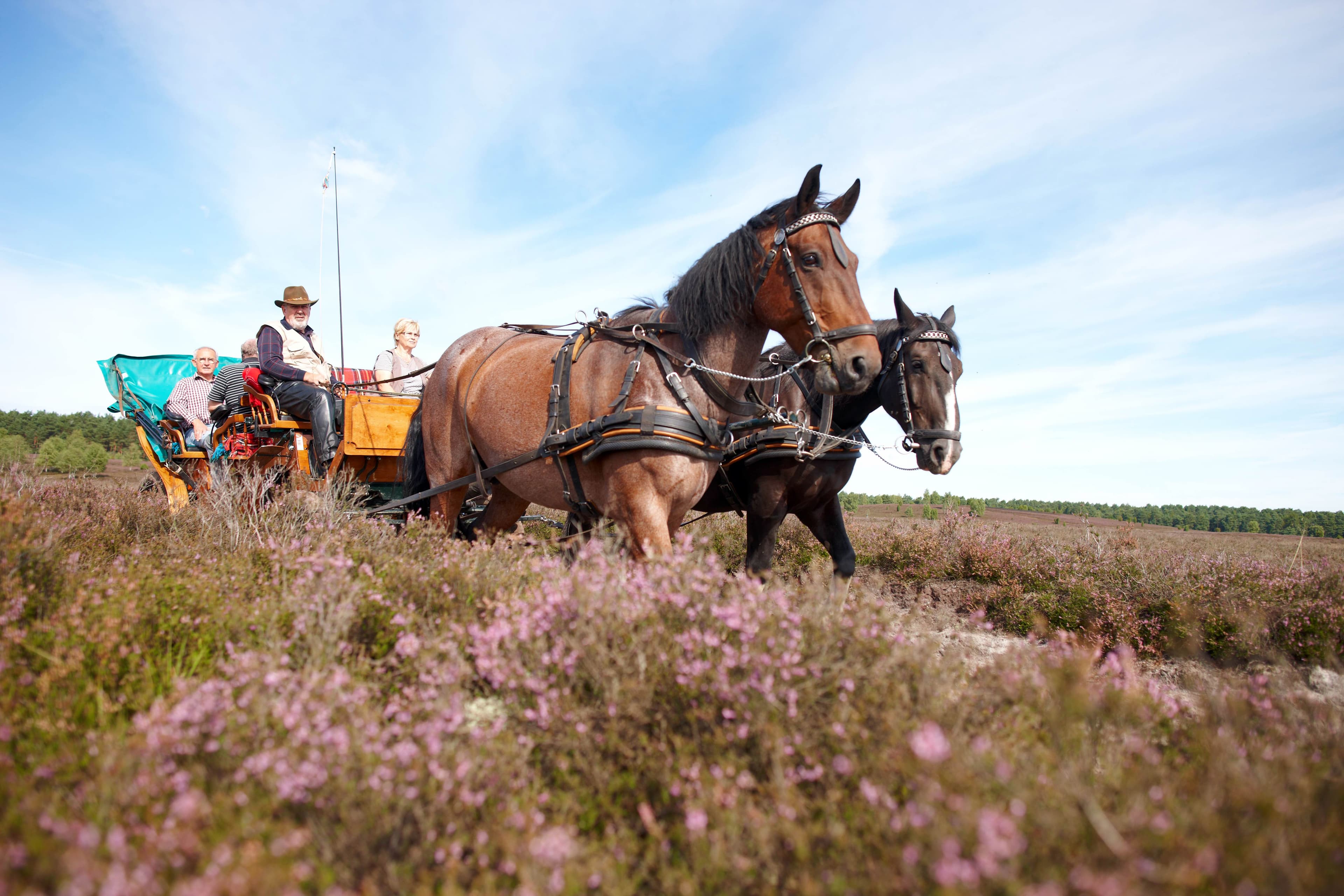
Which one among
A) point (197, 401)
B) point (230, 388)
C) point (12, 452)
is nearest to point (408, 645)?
point (230, 388)

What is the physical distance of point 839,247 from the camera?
131 inches

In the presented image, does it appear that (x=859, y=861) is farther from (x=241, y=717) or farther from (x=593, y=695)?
(x=241, y=717)

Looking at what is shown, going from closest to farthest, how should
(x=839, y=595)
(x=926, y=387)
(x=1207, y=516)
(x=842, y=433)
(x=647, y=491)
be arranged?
(x=839, y=595) → (x=647, y=491) → (x=926, y=387) → (x=842, y=433) → (x=1207, y=516)

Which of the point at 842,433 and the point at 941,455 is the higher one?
the point at 842,433

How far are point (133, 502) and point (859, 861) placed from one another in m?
6.50

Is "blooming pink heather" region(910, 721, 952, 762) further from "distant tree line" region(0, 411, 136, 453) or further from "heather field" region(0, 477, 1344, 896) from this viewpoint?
"distant tree line" region(0, 411, 136, 453)

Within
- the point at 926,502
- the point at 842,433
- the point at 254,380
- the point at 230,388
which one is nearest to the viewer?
the point at 842,433

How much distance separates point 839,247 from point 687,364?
99 cm

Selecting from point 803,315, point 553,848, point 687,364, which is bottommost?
point 553,848

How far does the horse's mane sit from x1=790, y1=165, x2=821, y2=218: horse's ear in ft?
0.15

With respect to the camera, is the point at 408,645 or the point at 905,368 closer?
the point at 408,645

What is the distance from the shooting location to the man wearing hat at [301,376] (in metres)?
5.36

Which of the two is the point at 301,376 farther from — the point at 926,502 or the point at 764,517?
the point at 926,502

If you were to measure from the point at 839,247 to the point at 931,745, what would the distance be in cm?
264
